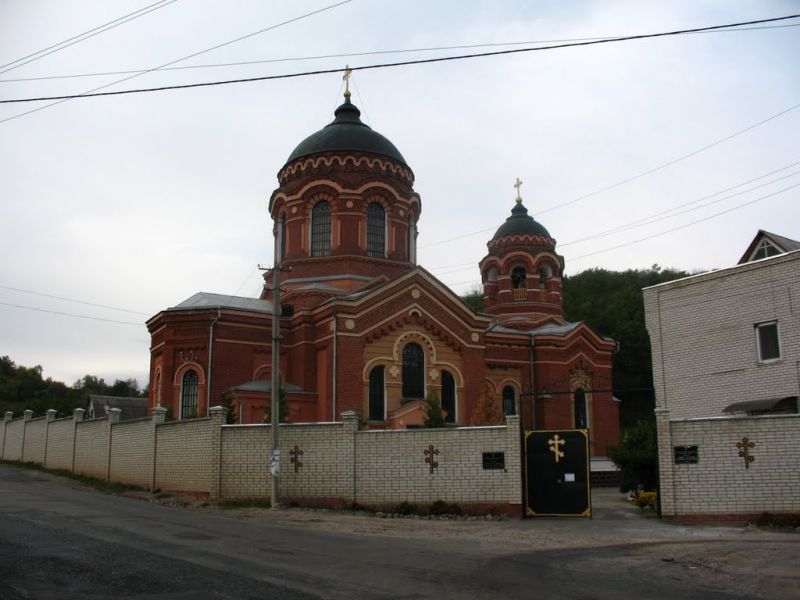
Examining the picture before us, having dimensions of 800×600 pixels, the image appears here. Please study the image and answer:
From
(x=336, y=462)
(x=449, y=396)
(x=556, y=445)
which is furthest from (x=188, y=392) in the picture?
(x=556, y=445)

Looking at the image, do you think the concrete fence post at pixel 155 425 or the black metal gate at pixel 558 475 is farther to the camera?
the concrete fence post at pixel 155 425

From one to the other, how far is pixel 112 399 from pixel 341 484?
36.9 meters

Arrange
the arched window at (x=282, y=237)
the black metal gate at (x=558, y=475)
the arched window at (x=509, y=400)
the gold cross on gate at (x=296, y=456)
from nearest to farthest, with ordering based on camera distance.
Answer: the black metal gate at (x=558, y=475) → the gold cross on gate at (x=296, y=456) → the arched window at (x=282, y=237) → the arched window at (x=509, y=400)

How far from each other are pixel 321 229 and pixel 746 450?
68.8 feet

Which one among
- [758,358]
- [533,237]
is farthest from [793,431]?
[533,237]

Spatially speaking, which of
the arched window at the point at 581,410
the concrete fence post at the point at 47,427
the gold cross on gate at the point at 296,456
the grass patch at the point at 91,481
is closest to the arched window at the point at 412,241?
the arched window at the point at 581,410

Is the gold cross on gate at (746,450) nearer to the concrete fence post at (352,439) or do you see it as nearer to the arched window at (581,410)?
the concrete fence post at (352,439)

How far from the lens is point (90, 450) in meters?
26.8

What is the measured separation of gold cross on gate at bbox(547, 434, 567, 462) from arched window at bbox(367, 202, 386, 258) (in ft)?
55.0

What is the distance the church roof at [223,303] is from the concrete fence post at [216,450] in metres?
9.57

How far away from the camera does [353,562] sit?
10.5 m

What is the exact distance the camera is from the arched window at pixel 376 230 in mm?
33062

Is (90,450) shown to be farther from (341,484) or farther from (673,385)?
(673,385)

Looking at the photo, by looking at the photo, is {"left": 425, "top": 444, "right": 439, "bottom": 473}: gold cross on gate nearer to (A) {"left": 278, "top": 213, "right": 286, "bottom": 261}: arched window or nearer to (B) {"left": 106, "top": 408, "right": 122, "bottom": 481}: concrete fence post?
(B) {"left": 106, "top": 408, "right": 122, "bottom": 481}: concrete fence post
